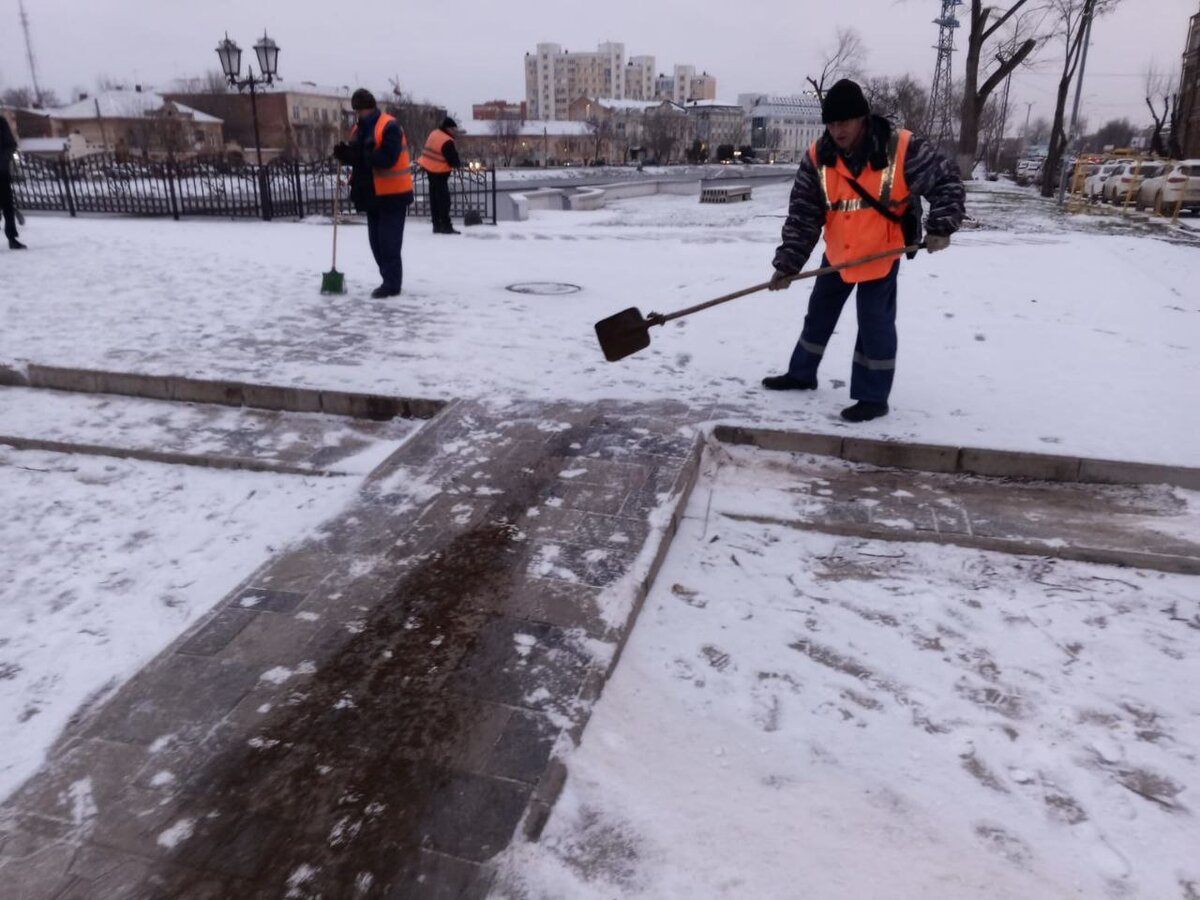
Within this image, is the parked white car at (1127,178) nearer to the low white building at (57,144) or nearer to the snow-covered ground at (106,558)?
the snow-covered ground at (106,558)

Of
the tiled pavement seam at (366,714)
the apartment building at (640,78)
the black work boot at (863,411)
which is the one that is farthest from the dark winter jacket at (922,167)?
the apartment building at (640,78)

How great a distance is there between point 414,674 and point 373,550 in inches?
32.6

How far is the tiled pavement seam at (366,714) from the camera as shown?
1880mm

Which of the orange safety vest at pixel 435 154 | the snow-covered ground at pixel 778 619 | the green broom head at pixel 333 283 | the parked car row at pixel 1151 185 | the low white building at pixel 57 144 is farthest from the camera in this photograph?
the low white building at pixel 57 144

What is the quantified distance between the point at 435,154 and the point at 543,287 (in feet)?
15.6

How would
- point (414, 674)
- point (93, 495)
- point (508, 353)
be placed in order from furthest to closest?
point (508, 353) < point (93, 495) < point (414, 674)

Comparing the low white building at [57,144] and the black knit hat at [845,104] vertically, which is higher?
the low white building at [57,144]

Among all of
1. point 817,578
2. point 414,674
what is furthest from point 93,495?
point 817,578

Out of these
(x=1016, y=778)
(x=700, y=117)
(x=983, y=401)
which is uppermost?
(x=700, y=117)

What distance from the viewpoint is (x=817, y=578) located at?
3178 mm

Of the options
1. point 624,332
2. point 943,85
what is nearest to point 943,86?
point 943,85

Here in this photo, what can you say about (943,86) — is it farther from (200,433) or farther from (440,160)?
(200,433)

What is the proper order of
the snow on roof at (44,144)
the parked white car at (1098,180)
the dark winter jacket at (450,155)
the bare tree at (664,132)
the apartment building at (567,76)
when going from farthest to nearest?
the apartment building at (567,76), the bare tree at (664,132), the snow on roof at (44,144), the parked white car at (1098,180), the dark winter jacket at (450,155)

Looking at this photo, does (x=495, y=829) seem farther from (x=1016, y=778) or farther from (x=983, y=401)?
(x=983, y=401)
